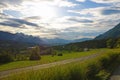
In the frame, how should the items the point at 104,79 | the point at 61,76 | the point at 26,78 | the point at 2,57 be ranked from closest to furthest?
the point at 26,78 → the point at 61,76 → the point at 104,79 → the point at 2,57

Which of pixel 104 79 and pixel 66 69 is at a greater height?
pixel 66 69

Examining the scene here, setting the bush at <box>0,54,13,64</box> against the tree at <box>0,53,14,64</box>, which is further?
the bush at <box>0,54,13,64</box>

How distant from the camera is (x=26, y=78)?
12125mm

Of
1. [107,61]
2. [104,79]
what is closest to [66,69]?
[104,79]

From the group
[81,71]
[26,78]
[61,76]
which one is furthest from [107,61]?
[26,78]

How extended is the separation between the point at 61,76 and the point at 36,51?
54.7m

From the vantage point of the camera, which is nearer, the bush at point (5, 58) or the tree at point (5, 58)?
the tree at point (5, 58)

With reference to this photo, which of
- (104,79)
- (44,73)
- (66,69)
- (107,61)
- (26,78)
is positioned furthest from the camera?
(107,61)

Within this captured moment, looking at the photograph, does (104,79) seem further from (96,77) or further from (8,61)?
(8,61)

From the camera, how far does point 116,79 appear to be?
74.4 ft

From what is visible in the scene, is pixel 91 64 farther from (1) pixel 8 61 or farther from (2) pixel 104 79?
(1) pixel 8 61

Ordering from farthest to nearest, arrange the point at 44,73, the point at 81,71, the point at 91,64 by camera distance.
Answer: the point at 91,64 < the point at 81,71 < the point at 44,73

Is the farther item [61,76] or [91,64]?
[91,64]

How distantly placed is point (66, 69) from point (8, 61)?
4002 cm
